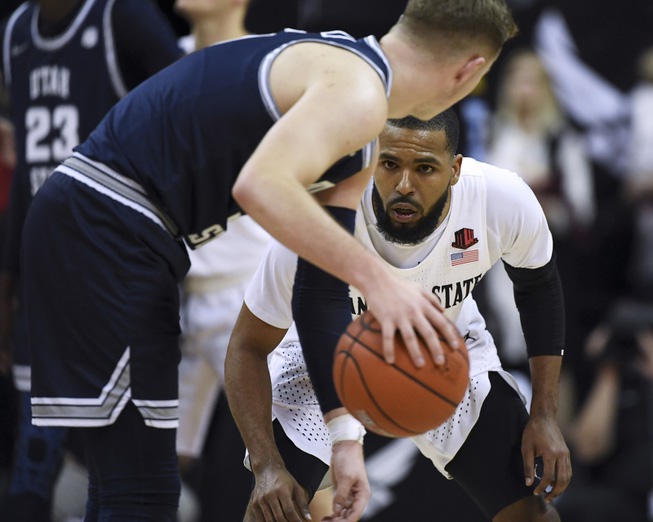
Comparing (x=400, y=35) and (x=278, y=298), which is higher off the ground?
(x=400, y=35)

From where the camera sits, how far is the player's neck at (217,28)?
215 inches

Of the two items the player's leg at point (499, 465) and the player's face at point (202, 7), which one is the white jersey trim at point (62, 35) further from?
the player's leg at point (499, 465)

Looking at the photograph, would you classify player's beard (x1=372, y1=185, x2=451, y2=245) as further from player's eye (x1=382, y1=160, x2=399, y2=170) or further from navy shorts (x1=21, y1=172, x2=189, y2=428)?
navy shorts (x1=21, y1=172, x2=189, y2=428)

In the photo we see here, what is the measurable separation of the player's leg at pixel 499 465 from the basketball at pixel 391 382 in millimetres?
1160

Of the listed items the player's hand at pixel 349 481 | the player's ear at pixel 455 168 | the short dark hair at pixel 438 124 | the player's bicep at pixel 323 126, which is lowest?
the player's hand at pixel 349 481

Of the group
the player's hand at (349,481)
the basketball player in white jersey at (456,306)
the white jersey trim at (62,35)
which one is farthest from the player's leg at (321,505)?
the white jersey trim at (62,35)

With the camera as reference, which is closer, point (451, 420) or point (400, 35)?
point (400, 35)

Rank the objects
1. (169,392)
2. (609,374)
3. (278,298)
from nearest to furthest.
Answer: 1. (169,392)
2. (278,298)
3. (609,374)

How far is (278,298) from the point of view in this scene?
12.9 ft

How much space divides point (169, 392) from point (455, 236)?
128 centimetres

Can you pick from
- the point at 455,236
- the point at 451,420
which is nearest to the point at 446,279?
the point at 455,236

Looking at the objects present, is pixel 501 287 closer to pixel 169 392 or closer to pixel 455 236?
pixel 455 236

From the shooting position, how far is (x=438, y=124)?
4125 millimetres

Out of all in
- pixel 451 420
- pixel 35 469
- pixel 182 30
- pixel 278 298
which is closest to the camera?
pixel 278 298
